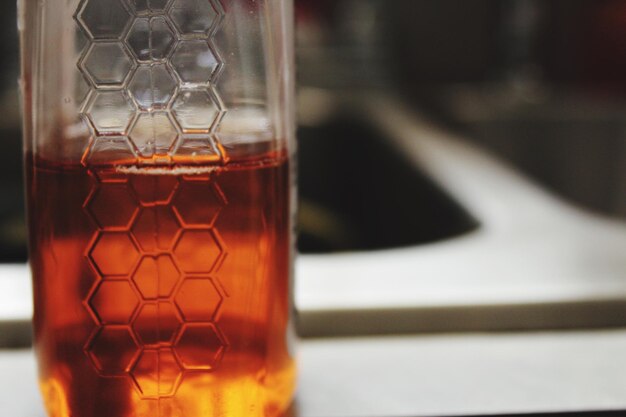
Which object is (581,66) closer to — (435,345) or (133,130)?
(435,345)

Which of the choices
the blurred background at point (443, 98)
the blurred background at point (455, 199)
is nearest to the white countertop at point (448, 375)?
the blurred background at point (455, 199)

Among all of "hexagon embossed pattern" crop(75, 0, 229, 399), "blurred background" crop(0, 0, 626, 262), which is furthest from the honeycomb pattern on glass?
"blurred background" crop(0, 0, 626, 262)

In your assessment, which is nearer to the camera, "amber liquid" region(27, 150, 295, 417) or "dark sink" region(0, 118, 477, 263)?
"amber liquid" region(27, 150, 295, 417)

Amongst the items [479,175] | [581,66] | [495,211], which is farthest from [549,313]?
[581,66]

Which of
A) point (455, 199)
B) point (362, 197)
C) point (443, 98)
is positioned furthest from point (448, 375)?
point (443, 98)

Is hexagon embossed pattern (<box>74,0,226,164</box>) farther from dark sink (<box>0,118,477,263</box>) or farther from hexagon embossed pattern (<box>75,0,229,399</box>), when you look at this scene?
dark sink (<box>0,118,477,263</box>)

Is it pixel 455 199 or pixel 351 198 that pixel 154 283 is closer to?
pixel 455 199
